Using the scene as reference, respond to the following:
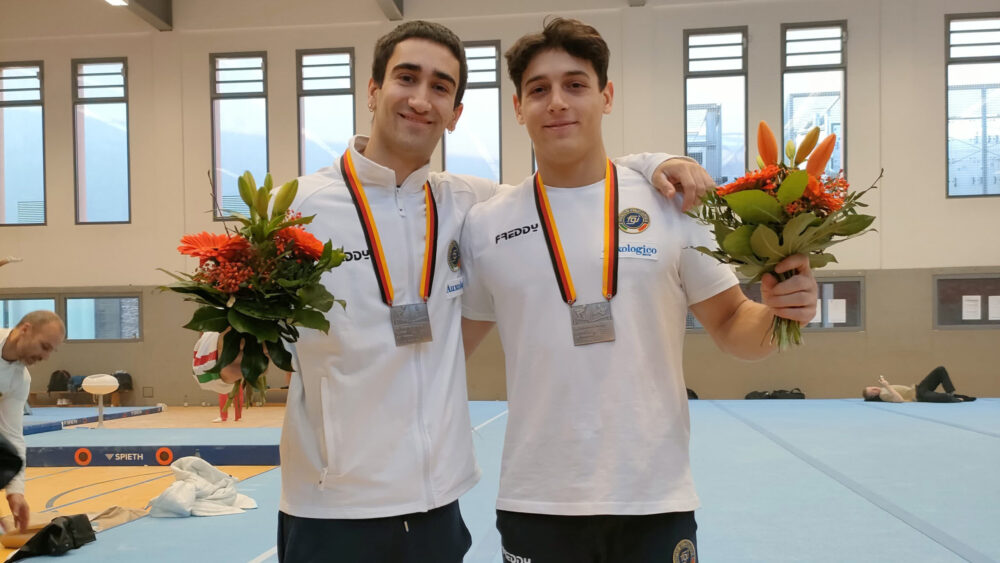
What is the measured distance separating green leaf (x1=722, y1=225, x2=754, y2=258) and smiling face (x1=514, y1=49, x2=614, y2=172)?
76 centimetres

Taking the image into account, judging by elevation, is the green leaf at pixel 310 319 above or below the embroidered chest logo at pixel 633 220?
below

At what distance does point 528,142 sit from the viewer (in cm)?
1678

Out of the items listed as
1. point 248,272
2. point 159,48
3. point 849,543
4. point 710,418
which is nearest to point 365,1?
point 159,48

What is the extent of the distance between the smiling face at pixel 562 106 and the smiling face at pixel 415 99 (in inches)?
12.8

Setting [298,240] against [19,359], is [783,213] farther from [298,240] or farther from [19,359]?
[19,359]

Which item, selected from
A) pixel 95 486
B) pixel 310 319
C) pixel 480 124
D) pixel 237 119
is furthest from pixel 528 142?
pixel 310 319

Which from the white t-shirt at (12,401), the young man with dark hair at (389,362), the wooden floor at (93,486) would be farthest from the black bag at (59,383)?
the young man with dark hair at (389,362)

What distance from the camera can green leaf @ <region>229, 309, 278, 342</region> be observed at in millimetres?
1964

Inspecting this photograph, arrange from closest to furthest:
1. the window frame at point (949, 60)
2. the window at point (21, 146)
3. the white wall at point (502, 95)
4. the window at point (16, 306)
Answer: the window frame at point (949, 60), the white wall at point (502, 95), the window at point (16, 306), the window at point (21, 146)

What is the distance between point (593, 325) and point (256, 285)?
102cm

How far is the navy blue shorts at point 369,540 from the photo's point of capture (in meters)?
2.46

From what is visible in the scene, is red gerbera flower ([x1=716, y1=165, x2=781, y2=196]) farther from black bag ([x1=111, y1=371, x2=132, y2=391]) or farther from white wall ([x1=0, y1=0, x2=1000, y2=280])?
black bag ([x1=111, y1=371, x2=132, y2=391])

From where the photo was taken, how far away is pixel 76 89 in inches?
703

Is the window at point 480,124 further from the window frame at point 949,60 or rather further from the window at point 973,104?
the window at point 973,104
